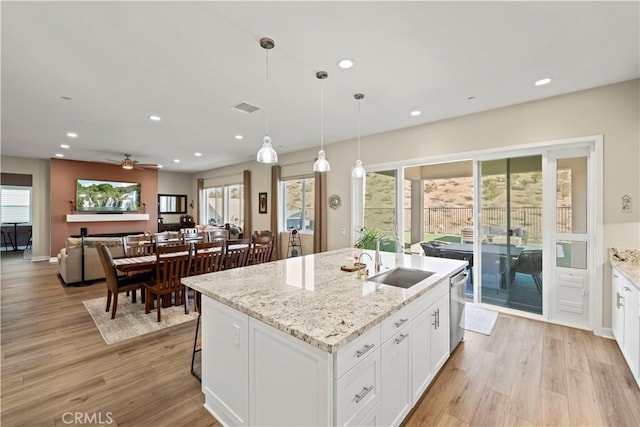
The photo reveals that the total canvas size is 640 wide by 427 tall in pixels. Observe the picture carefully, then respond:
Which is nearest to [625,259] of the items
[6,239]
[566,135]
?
[566,135]

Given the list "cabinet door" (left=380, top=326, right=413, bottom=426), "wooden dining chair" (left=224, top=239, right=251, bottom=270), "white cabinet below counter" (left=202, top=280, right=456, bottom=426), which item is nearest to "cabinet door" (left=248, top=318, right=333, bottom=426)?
"white cabinet below counter" (left=202, top=280, right=456, bottom=426)

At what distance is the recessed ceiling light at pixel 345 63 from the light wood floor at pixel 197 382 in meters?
2.96

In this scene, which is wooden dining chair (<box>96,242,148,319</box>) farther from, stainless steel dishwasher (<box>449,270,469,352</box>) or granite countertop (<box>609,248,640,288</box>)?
granite countertop (<box>609,248,640,288</box>)

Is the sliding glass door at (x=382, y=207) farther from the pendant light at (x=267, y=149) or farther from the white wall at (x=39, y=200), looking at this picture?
the white wall at (x=39, y=200)

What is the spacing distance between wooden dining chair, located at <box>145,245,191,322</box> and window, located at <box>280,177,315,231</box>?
11.4ft

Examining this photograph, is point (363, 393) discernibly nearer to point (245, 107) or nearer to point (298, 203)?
point (245, 107)

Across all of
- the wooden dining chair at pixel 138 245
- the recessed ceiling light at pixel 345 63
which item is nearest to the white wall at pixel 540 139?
the recessed ceiling light at pixel 345 63

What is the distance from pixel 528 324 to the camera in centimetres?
347

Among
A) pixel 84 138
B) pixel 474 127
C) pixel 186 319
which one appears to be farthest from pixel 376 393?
pixel 84 138

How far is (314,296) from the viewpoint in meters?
1.73

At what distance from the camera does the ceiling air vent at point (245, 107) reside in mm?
3721

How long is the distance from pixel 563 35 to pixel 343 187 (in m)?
3.80

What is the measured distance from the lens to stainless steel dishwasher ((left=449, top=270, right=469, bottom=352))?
2545 mm

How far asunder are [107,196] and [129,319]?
658 cm
